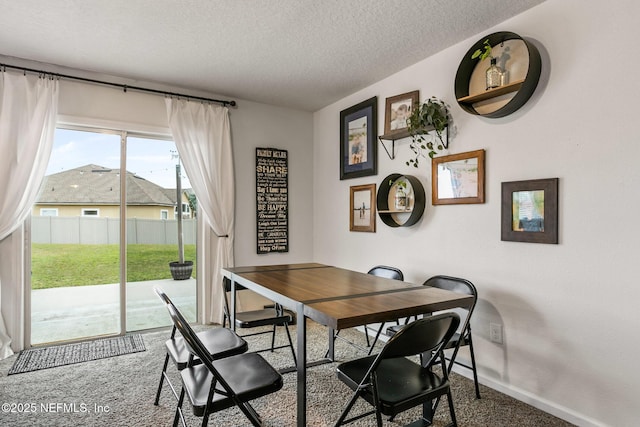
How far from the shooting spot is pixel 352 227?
4023mm

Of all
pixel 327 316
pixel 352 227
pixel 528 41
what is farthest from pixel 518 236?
pixel 352 227

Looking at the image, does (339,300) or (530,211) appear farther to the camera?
(530,211)

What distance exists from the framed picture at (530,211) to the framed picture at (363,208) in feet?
4.75

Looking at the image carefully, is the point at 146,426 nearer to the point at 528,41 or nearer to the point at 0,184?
the point at 0,184

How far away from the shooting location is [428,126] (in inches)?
117

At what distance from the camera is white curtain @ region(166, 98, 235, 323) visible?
377 cm

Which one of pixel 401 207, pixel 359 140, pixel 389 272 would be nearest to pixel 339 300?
pixel 389 272

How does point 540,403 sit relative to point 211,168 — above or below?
below

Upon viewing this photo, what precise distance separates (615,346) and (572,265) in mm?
476

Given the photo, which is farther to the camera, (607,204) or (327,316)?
(607,204)

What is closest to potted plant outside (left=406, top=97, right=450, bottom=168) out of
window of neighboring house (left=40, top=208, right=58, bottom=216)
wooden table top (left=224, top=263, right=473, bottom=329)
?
wooden table top (left=224, top=263, right=473, bottom=329)

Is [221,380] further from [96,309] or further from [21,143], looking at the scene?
[21,143]

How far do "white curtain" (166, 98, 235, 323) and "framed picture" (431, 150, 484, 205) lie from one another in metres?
2.28

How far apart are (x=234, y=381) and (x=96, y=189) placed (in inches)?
110
